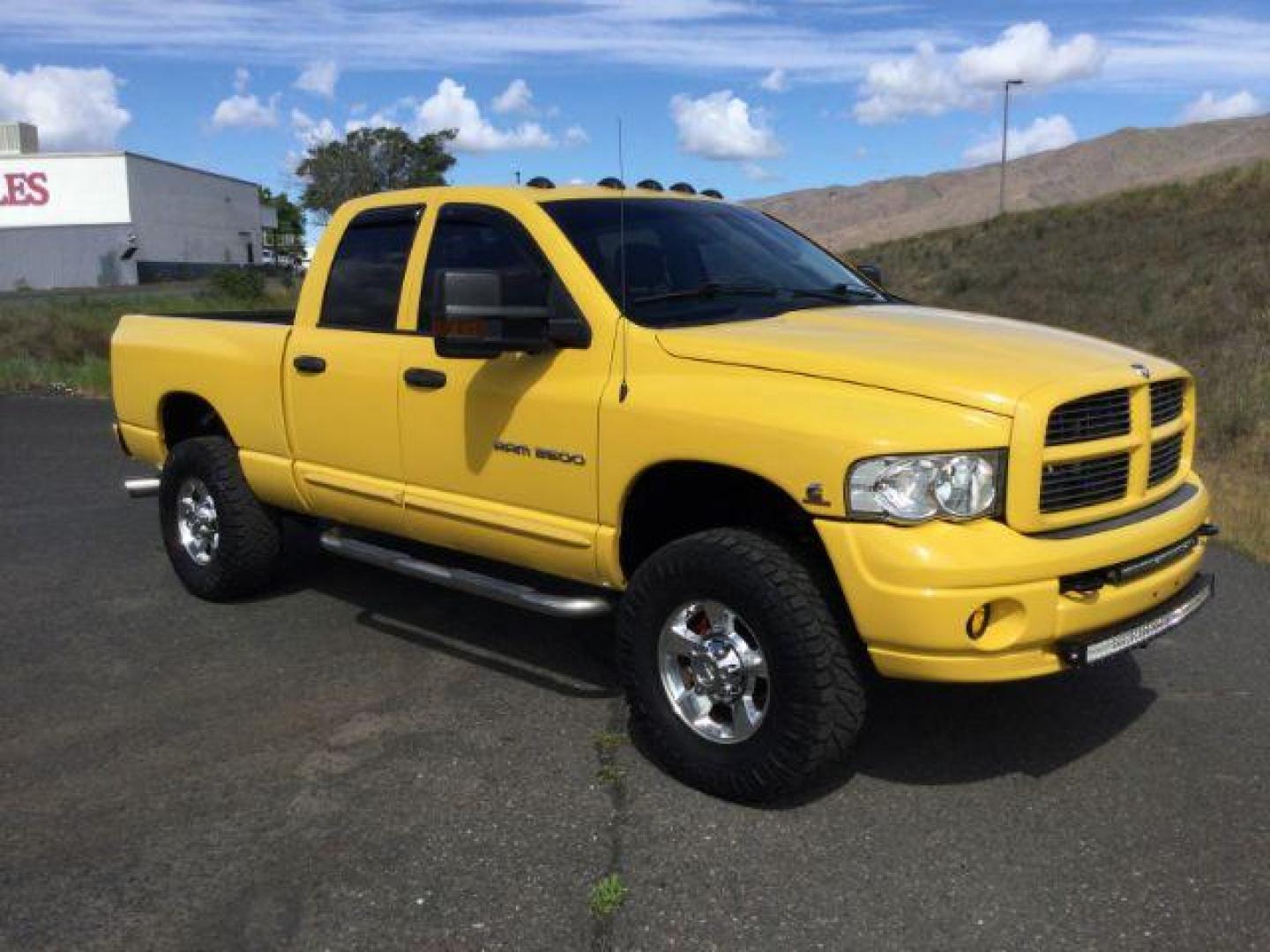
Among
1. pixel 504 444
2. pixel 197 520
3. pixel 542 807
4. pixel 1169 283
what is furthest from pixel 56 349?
pixel 1169 283

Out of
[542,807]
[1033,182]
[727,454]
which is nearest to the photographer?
[727,454]

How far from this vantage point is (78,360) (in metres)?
19.5

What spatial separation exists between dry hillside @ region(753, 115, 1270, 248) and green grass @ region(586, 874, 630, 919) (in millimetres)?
142688

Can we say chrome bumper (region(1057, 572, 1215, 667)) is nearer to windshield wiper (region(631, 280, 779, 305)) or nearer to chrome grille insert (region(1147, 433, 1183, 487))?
chrome grille insert (region(1147, 433, 1183, 487))

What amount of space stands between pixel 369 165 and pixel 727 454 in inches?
2618

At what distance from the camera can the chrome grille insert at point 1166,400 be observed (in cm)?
409

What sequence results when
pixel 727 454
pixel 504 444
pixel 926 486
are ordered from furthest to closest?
pixel 504 444 → pixel 727 454 → pixel 926 486

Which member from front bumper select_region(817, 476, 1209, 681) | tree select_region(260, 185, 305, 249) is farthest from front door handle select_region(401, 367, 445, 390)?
tree select_region(260, 185, 305, 249)

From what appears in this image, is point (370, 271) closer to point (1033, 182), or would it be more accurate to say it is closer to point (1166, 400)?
point (1166, 400)

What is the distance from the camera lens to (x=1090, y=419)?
369 centimetres

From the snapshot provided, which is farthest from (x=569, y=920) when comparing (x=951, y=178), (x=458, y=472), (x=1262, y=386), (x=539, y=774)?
(x=951, y=178)

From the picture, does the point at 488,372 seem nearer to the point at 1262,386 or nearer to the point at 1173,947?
the point at 1173,947

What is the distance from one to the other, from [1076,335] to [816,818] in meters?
2.00

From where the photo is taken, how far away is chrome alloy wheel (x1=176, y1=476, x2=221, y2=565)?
603 cm
